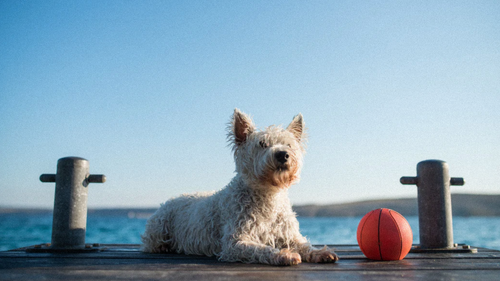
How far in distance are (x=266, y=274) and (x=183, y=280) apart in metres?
0.72

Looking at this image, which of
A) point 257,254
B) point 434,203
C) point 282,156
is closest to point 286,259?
point 257,254

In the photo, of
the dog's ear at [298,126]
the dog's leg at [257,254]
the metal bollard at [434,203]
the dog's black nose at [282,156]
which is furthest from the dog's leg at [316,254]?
the metal bollard at [434,203]

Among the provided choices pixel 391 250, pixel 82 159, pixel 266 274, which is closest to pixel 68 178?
pixel 82 159

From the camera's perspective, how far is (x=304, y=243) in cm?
428

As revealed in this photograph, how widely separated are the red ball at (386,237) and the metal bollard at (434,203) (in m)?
1.58

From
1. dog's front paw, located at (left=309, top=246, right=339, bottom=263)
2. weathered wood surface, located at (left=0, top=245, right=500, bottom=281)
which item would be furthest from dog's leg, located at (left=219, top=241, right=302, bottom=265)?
dog's front paw, located at (left=309, top=246, right=339, bottom=263)

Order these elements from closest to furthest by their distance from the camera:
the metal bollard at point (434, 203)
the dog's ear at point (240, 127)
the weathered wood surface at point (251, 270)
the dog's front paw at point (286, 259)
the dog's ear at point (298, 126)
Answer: the weathered wood surface at point (251, 270), the dog's front paw at point (286, 259), the dog's ear at point (240, 127), the dog's ear at point (298, 126), the metal bollard at point (434, 203)

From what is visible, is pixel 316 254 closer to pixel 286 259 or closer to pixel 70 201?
pixel 286 259

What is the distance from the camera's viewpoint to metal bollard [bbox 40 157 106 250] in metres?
5.49

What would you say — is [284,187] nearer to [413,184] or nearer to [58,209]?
[413,184]

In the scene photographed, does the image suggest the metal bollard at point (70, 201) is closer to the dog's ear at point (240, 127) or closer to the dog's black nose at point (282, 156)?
the dog's ear at point (240, 127)

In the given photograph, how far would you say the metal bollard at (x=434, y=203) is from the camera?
544cm


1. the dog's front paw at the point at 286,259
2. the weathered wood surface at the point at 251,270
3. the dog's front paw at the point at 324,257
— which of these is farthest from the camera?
the dog's front paw at the point at 324,257

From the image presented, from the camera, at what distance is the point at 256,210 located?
438cm
